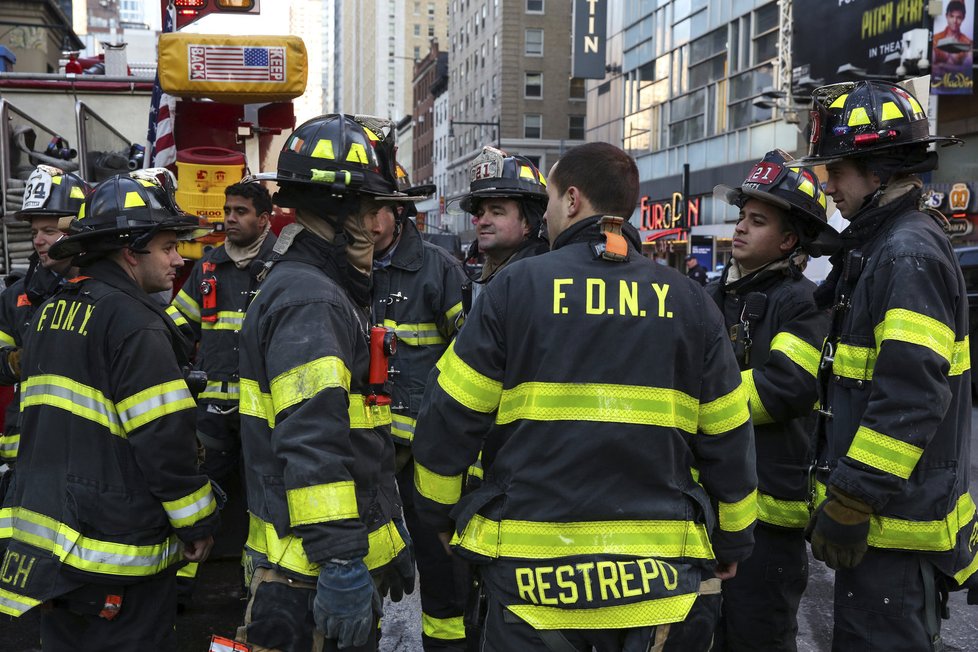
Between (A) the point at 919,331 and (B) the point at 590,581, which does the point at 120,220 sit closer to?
(B) the point at 590,581

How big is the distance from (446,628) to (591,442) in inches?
96.4

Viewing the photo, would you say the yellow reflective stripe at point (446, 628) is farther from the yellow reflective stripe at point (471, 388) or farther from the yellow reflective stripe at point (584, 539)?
the yellow reflective stripe at point (471, 388)

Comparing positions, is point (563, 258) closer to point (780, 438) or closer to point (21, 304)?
point (780, 438)

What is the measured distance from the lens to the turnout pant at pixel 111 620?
10.7 ft

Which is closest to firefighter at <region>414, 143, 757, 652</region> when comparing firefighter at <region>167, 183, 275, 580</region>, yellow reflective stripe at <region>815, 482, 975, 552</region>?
yellow reflective stripe at <region>815, 482, 975, 552</region>

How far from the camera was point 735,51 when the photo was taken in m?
31.1

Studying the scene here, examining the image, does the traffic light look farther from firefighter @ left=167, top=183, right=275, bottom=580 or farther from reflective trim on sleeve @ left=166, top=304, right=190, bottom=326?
reflective trim on sleeve @ left=166, top=304, right=190, bottom=326

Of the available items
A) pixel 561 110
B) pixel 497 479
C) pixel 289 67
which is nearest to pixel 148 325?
pixel 497 479

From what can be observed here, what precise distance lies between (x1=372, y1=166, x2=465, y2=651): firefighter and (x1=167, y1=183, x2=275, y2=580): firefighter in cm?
90

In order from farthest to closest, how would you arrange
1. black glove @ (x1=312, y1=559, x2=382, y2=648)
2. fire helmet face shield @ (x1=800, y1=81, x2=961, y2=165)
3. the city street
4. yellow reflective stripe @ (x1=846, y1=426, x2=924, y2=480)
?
the city street
fire helmet face shield @ (x1=800, y1=81, x2=961, y2=165)
yellow reflective stripe @ (x1=846, y1=426, x2=924, y2=480)
black glove @ (x1=312, y1=559, x2=382, y2=648)

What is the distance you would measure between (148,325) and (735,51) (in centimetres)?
3091

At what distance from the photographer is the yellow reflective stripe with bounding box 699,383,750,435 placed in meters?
2.85

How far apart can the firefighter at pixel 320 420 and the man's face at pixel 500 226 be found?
180 cm

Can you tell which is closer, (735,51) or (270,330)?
(270,330)
